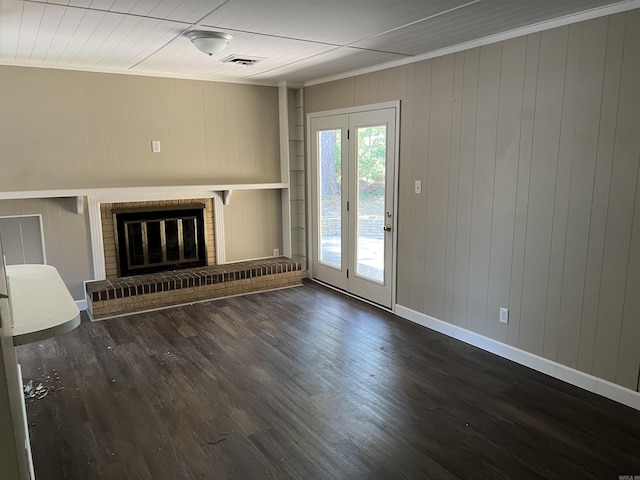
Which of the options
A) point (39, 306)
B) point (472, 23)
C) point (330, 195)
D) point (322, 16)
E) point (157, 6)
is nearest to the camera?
point (39, 306)

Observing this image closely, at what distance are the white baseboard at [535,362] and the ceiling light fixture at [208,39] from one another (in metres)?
2.79

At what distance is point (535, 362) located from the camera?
3367mm

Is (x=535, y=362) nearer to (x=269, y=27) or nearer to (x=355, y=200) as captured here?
(x=355, y=200)

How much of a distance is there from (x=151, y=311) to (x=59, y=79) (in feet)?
7.75

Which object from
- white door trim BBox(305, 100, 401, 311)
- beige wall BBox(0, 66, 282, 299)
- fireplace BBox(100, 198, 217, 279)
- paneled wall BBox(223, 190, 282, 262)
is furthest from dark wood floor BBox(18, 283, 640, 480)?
paneled wall BBox(223, 190, 282, 262)

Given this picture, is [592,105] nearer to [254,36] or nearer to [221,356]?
[254,36]

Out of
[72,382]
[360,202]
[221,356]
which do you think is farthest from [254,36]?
[72,382]

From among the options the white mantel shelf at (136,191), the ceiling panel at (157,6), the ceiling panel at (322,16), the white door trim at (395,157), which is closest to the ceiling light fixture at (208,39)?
the ceiling panel at (322,16)

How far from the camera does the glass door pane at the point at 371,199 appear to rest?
15.0ft

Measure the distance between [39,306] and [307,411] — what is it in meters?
1.75

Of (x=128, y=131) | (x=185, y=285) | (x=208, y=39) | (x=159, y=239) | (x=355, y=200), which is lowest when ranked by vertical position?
(x=185, y=285)

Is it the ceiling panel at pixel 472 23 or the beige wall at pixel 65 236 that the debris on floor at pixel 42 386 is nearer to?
the beige wall at pixel 65 236

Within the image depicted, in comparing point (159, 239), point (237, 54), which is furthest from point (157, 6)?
point (159, 239)

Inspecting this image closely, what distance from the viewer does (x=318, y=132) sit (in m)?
5.39
